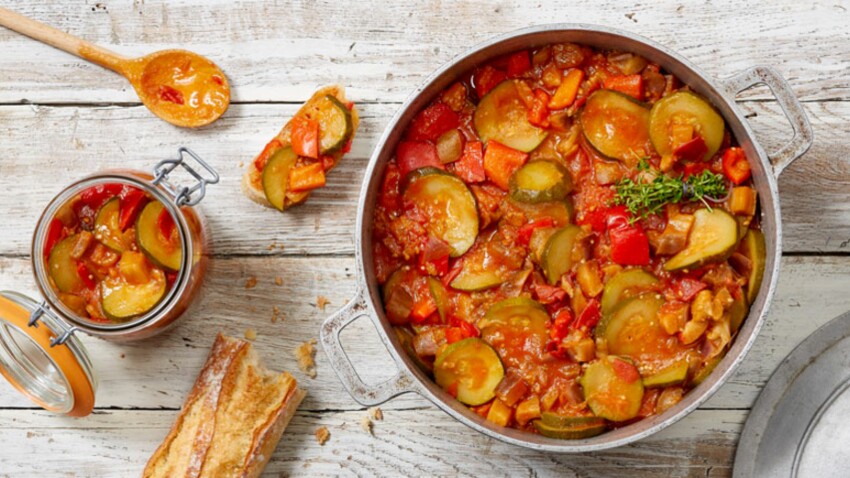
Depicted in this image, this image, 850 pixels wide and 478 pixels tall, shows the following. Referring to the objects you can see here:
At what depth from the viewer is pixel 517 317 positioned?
9.43 ft

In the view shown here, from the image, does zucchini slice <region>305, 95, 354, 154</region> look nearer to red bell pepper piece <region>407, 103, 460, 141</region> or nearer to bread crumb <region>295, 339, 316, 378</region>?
red bell pepper piece <region>407, 103, 460, 141</region>

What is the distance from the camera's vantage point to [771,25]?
3.24 meters

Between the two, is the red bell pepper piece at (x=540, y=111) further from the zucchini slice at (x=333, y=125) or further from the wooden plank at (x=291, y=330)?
the wooden plank at (x=291, y=330)

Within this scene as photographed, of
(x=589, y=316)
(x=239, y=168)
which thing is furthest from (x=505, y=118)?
(x=239, y=168)

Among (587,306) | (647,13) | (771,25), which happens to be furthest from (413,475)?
(771,25)

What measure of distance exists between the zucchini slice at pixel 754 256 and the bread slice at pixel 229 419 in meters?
1.63

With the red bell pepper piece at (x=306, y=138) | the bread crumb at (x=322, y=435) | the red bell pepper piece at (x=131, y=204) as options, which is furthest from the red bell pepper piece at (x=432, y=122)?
the bread crumb at (x=322, y=435)

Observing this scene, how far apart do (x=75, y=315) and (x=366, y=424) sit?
3.66ft

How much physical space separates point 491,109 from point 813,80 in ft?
4.14

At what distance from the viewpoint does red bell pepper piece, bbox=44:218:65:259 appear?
2977 mm

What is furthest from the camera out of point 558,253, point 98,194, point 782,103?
point 98,194

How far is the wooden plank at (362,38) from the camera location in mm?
3238

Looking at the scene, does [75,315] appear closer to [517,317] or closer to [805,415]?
[517,317]

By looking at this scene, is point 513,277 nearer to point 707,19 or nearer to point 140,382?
point 707,19
